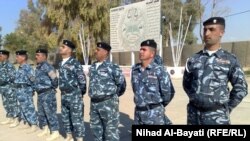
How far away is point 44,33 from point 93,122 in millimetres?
31266

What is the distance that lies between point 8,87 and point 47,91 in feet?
6.17

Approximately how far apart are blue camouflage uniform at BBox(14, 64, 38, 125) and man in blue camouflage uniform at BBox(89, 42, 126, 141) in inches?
99.1

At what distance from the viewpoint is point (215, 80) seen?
3402mm

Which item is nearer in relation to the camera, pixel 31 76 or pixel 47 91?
pixel 47 91

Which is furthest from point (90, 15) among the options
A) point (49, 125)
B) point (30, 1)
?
point (30, 1)

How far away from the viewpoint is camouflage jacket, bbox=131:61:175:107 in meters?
4.15

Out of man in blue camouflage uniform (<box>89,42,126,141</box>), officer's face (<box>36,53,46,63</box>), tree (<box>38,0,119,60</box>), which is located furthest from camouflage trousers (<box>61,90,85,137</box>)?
tree (<box>38,0,119,60</box>)

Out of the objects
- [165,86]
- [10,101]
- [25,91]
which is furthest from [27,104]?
[165,86]

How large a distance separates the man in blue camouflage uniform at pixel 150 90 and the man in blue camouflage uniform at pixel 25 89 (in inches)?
144

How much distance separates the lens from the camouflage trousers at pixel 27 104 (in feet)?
23.7

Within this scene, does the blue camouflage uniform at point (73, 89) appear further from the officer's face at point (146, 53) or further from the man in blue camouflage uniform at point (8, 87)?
the man in blue camouflage uniform at point (8, 87)

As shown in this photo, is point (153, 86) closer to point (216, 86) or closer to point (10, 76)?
point (216, 86)

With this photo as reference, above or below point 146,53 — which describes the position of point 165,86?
below

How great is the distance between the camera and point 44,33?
35.0 m
